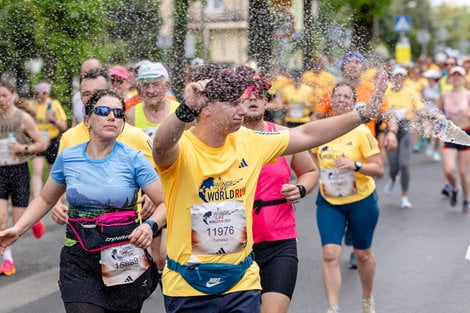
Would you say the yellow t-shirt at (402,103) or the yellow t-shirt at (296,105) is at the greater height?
the yellow t-shirt at (402,103)

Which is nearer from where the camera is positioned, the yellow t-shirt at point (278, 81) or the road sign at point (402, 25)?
the yellow t-shirt at point (278, 81)

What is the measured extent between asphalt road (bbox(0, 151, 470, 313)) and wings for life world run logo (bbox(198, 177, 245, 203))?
317 cm

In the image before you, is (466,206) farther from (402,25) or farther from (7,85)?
(402,25)

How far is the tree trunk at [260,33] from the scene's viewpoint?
25.7ft

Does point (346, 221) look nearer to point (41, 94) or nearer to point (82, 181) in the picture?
point (82, 181)

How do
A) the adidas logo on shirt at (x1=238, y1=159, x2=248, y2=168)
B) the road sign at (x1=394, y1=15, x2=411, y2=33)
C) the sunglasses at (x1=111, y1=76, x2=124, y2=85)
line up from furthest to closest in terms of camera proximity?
the road sign at (x1=394, y1=15, x2=411, y2=33) < the sunglasses at (x1=111, y1=76, x2=124, y2=85) < the adidas logo on shirt at (x1=238, y1=159, x2=248, y2=168)

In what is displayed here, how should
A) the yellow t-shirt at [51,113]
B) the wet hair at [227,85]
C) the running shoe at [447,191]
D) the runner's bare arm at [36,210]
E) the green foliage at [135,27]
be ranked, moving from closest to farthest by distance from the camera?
the wet hair at [227,85]
the runner's bare arm at [36,210]
the green foliage at [135,27]
the yellow t-shirt at [51,113]
the running shoe at [447,191]

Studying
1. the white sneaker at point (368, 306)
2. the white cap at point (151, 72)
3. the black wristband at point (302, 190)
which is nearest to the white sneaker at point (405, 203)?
the white sneaker at point (368, 306)

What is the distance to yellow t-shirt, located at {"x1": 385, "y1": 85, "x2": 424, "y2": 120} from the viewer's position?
480 centimetres

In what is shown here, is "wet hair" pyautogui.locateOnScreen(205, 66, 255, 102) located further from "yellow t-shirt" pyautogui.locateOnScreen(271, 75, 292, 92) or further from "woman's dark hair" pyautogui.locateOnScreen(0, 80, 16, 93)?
"woman's dark hair" pyautogui.locateOnScreen(0, 80, 16, 93)

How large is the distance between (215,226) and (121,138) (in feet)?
5.94

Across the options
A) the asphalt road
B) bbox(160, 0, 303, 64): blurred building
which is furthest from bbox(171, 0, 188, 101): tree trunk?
the asphalt road

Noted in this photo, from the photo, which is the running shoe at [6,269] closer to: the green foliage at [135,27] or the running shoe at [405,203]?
the green foliage at [135,27]

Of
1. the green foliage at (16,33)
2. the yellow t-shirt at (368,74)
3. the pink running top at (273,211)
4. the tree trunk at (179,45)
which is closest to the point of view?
the yellow t-shirt at (368,74)
